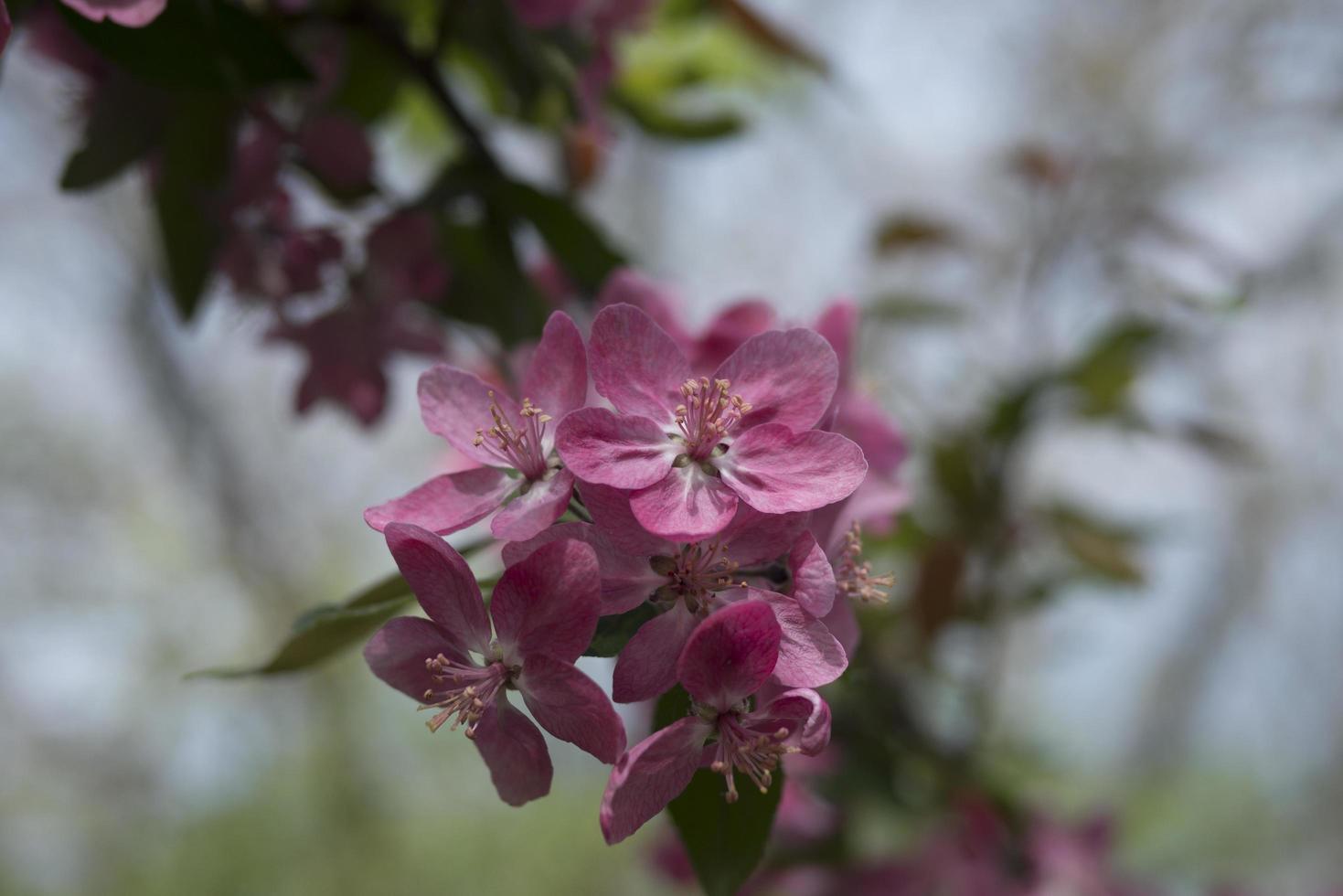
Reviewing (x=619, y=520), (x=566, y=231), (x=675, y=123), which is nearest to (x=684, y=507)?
(x=619, y=520)

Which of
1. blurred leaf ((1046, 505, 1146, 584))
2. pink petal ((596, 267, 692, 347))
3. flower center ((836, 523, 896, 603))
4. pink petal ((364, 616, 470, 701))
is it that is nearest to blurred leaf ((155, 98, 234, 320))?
pink petal ((596, 267, 692, 347))

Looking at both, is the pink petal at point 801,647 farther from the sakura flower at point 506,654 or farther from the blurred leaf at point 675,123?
the blurred leaf at point 675,123

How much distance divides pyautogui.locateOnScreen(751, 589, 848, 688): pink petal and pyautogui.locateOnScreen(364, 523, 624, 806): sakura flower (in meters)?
0.07

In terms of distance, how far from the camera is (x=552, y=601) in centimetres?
37

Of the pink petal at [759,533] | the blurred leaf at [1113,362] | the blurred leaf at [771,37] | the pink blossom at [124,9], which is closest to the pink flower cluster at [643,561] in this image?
the pink petal at [759,533]

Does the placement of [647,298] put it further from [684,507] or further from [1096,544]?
[1096,544]

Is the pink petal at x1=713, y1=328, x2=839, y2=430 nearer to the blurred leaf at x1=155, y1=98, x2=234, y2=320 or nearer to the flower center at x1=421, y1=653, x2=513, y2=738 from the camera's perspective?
the flower center at x1=421, y1=653, x2=513, y2=738

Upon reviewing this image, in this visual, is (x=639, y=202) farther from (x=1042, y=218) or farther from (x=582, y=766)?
(x=1042, y=218)

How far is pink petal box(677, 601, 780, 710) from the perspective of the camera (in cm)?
35

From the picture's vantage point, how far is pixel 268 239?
727 mm

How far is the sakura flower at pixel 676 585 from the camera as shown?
15.1 inches

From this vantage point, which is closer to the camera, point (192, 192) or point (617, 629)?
point (617, 629)

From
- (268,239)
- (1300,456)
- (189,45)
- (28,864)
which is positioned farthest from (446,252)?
(28,864)

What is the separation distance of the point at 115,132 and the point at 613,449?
0.45m
